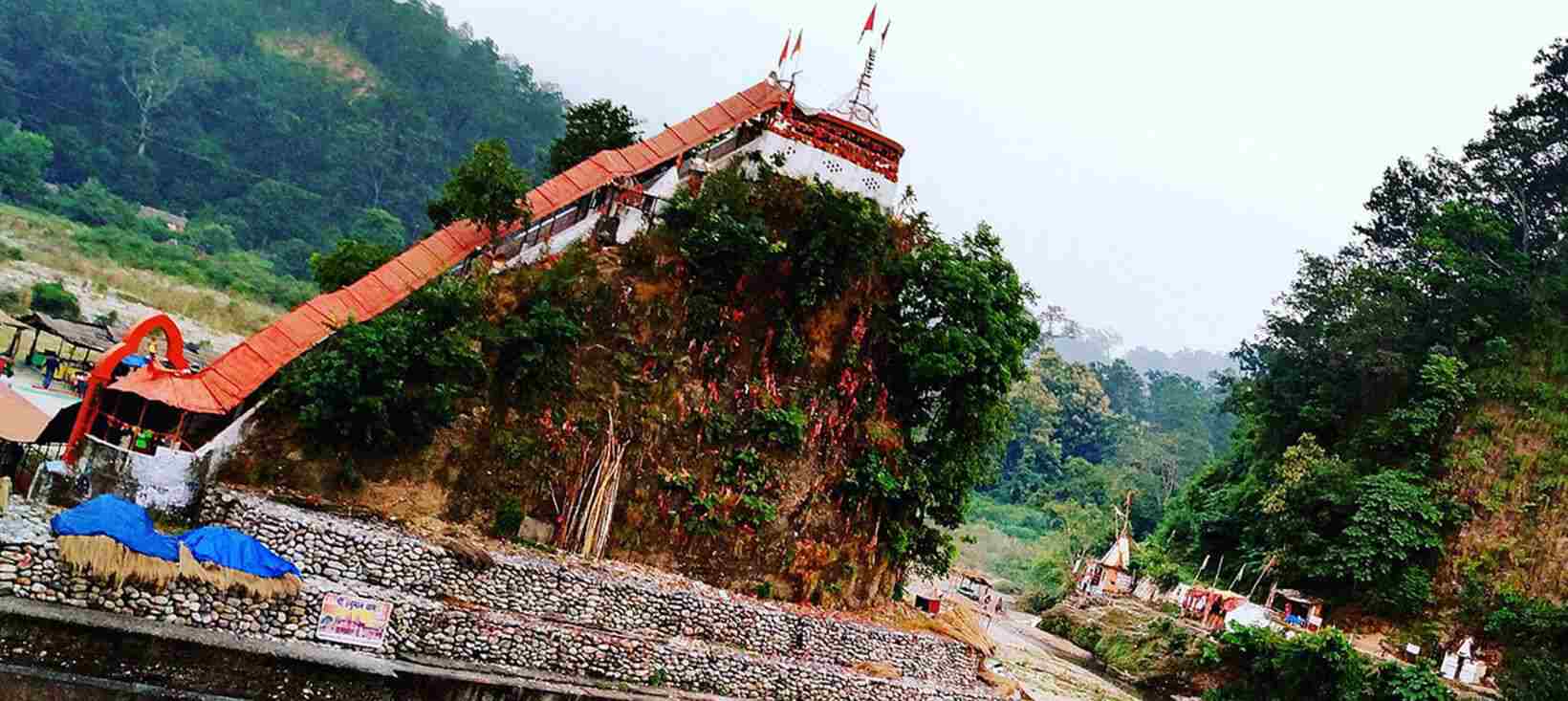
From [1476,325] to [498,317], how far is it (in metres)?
28.3

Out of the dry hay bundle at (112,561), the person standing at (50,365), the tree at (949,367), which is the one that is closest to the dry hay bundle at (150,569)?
the dry hay bundle at (112,561)

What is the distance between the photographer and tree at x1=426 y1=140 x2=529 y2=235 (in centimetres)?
1889

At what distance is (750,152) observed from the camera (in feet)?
74.0

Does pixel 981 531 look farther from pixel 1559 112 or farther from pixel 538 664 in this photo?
pixel 538 664

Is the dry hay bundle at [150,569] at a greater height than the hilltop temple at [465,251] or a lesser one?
lesser

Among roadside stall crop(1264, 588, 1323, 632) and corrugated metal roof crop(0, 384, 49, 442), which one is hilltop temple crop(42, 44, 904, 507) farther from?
roadside stall crop(1264, 588, 1323, 632)

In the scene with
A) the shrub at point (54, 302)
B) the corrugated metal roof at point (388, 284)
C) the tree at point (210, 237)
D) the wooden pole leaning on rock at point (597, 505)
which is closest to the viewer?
the corrugated metal roof at point (388, 284)

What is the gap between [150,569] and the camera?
41.8ft

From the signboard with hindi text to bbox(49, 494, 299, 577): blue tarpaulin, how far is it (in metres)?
0.64

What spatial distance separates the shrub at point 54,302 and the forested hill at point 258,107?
2148 centimetres

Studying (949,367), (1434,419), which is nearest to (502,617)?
(949,367)

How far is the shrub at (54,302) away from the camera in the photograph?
28984 mm

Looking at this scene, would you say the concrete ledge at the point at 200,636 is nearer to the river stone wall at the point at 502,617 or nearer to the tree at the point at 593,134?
the river stone wall at the point at 502,617

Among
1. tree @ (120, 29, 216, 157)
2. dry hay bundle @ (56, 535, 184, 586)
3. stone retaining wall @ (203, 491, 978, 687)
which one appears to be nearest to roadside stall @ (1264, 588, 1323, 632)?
stone retaining wall @ (203, 491, 978, 687)
